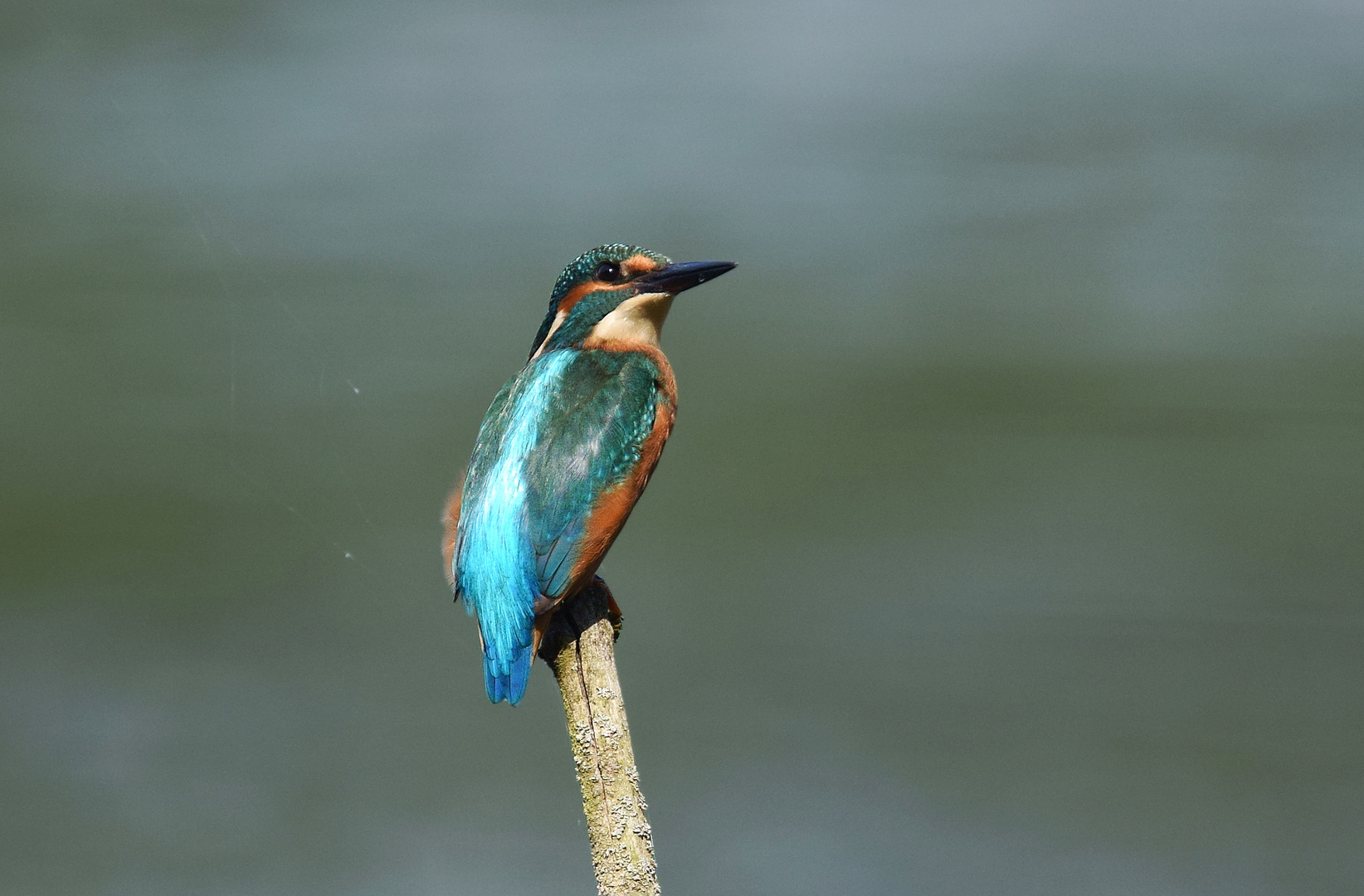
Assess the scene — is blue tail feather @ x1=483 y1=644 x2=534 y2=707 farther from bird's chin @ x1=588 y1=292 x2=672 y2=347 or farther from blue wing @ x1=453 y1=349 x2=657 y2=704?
bird's chin @ x1=588 y1=292 x2=672 y2=347

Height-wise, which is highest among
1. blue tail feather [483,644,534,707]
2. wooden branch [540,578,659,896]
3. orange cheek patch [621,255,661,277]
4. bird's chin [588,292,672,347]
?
orange cheek patch [621,255,661,277]

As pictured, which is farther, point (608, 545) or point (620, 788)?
point (608, 545)

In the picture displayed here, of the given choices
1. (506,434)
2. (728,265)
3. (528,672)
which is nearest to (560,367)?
(506,434)

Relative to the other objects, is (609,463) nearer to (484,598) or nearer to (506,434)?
(506,434)

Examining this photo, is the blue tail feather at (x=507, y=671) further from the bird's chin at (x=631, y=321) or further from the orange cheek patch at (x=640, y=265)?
the orange cheek patch at (x=640, y=265)

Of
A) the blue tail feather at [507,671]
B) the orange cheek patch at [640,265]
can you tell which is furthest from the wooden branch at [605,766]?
the orange cheek patch at [640,265]

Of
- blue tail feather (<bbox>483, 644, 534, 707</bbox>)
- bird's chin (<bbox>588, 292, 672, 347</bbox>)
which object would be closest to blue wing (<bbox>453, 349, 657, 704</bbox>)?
blue tail feather (<bbox>483, 644, 534, 707</bbox>)

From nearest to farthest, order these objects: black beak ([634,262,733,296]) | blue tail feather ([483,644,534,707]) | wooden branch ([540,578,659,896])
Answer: wooden branch ([540,578,659,896]) < blue tail feather ([483,644,534,707]) < black beak ([634,262,733,296])
